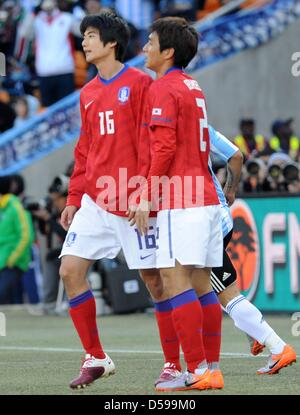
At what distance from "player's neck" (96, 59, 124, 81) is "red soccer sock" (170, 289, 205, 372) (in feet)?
5.11

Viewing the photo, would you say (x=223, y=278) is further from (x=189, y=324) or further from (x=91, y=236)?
(x=189, y=324)

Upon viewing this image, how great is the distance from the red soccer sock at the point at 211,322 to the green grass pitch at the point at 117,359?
23cm

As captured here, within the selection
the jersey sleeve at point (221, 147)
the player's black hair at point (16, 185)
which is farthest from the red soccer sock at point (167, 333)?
the player's black hair at point (16, 185)

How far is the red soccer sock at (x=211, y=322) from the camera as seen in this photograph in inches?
334

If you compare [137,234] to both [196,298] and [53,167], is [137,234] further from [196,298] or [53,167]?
[53,167]

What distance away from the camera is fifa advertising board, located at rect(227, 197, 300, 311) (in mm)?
15282

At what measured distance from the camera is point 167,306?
340 inches

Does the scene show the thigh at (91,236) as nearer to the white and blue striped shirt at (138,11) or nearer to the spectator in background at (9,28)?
the spectator in background at (9,28)

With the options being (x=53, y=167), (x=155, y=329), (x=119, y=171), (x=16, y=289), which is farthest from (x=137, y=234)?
(x=53, y=167)

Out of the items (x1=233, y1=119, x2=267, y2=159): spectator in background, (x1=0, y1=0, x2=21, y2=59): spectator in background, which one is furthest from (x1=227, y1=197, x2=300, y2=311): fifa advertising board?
(x1=0, y1=0, x2=21, y2=59): spectator in background

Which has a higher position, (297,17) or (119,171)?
(297,17)

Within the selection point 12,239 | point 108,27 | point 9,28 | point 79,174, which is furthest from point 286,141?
point 108,27

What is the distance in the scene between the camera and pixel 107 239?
852 centimetres

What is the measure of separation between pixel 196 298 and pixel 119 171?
979 millimetres
